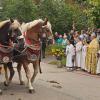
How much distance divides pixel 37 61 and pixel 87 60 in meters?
5.82

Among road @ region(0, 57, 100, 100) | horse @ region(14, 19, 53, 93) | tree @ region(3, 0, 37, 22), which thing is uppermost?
tree @ region(3, 0, 37, 22)

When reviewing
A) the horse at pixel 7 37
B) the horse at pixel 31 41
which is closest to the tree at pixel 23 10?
the horse at pixel 31 41

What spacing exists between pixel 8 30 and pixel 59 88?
2930 millimetres

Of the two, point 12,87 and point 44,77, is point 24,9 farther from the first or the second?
point 12,87

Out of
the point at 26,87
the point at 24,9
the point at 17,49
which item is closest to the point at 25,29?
the point at 17,49

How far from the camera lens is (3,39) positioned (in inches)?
533

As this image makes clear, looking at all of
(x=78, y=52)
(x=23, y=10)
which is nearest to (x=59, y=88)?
(x=78, y=52)

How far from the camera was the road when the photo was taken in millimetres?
13328

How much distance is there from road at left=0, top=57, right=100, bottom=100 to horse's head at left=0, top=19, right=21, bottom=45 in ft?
5.22

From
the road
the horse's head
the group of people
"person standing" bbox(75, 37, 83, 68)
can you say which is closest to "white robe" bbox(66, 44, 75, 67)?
the group of people

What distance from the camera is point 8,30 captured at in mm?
13383

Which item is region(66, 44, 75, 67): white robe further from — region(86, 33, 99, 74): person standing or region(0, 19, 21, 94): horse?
region(0, 19, 21, 94): horse

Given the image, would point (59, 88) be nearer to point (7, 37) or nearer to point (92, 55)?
point (7, 37)

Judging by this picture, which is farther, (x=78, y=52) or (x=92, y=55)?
(x=78, y=52)
